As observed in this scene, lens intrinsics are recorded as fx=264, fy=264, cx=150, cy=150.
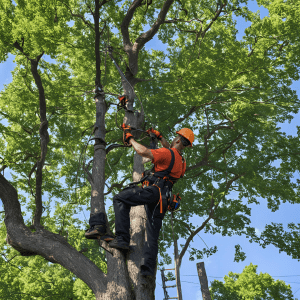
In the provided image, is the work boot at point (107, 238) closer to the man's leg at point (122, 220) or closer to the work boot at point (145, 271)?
the man's leg at point (122, 220)

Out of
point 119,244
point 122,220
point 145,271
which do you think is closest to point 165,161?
point 122,220

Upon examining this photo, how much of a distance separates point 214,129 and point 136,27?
512 centimetres

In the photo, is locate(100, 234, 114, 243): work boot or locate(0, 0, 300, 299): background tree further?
locate(0, 0, 300, 299): background tree

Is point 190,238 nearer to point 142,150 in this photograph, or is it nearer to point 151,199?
point 151,199

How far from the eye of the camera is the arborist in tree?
10.7 feet

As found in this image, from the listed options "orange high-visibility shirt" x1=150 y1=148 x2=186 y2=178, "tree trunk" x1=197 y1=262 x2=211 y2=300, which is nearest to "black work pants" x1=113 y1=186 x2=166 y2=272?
"orange high-visibility shirt" x1=150 y1=148 x2=186 y2=178

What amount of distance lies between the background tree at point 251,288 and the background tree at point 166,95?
16.4 feet

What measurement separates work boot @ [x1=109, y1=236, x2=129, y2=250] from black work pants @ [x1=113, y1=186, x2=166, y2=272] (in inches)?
1.9

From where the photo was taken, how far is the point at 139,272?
3.20 meters

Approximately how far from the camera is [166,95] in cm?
922

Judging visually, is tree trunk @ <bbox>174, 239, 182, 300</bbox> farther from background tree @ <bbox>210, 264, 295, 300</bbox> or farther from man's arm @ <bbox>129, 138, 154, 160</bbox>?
man's arm @ <bbox>129, 138, 154, 160</bbox>

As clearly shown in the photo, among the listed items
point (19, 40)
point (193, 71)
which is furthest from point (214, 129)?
point (19, 40)

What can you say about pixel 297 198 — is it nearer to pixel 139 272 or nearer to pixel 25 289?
pixel 139 272

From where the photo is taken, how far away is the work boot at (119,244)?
128 inches
